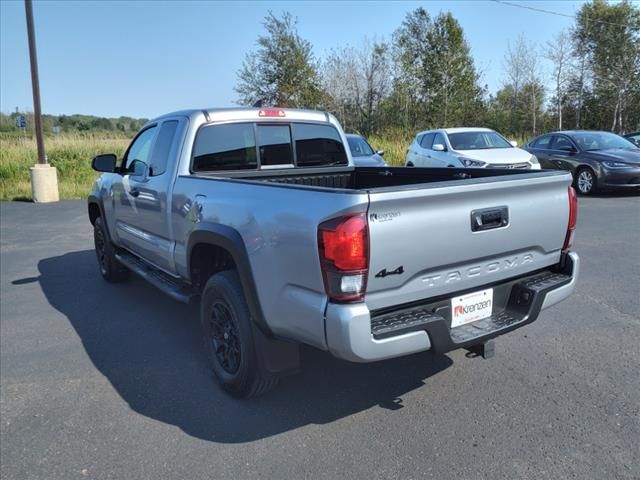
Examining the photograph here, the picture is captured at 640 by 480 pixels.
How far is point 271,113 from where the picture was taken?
4613mm

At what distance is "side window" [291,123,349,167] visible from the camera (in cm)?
482

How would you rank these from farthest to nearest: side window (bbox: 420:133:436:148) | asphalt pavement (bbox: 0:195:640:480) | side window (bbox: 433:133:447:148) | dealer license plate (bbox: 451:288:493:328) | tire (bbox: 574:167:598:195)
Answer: side window (bbox: 420:133:436:148), side window (bbox: 433:133:447:148), tire (bbox: 574:167:598:195), dealer license plate (bbox: 451:288:493:328), asphalt pavement (bbox: 0:195:640:480)

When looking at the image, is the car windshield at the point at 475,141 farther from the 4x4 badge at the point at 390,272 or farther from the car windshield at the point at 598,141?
the 4x4 badge at the point at 390,272

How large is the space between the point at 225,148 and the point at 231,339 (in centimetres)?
175

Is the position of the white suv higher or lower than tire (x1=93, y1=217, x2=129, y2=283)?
higher

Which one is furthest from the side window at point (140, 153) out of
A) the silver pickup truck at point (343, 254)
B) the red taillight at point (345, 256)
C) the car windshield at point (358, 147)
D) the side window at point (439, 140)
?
the side window at point (439, 140)

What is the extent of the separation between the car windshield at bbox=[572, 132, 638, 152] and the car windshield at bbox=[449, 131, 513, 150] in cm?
172

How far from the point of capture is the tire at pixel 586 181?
12.1m

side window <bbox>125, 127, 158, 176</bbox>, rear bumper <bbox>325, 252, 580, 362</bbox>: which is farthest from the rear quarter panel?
side window <bbox>125, 127, 158, 176</bbox>

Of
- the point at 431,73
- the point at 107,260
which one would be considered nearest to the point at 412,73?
the point at 431,73

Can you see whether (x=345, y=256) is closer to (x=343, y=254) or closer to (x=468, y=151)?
(x=343, y=254)

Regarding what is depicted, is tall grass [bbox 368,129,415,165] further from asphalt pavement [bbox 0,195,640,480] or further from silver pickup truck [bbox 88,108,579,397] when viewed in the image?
silver pickup truck [bbox 88,108,579,397]

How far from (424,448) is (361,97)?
31.6 meters

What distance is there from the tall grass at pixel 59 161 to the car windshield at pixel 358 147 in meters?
8.85
